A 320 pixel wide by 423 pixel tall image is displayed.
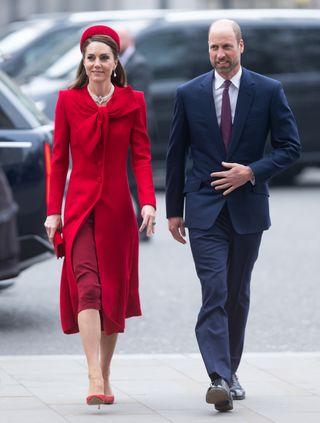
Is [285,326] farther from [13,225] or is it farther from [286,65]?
[286,65]

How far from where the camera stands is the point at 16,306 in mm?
10484

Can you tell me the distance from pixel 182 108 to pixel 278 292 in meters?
4.51

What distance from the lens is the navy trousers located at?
683 cm

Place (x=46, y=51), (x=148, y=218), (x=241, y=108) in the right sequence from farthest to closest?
(x=46, y=51)
(x=241, y=108)
(x=148, y=218)

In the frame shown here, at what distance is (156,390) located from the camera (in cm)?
735

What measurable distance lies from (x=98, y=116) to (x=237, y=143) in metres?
0.62

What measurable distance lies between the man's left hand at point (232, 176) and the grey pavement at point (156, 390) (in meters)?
0.96

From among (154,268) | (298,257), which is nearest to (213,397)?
(154,268)

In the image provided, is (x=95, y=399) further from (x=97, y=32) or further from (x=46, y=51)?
(x=46, y=51)

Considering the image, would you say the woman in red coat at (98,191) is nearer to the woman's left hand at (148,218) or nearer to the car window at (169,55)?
the woman's left hand at (148,218)

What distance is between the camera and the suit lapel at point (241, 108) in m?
6.94

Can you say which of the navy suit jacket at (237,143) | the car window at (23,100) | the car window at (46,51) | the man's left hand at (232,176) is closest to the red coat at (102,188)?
the navy suit jacket at (237,143)

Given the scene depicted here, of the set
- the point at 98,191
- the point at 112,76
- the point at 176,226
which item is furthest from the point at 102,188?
the point at 112,76

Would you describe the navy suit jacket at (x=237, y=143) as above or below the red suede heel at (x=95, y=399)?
above
